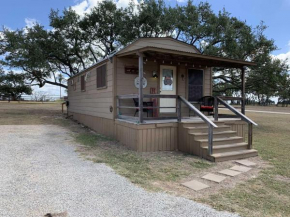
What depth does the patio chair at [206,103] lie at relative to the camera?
7.25 metres

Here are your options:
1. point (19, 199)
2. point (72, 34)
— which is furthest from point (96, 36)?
point (19, 199)

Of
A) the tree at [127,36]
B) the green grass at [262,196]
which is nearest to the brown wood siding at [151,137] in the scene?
the green grass at [262,196]

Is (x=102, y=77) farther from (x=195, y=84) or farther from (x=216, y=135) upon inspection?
(x=216, y=135)

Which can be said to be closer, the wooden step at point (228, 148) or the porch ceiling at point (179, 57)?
the wooden step at point (228, 148)

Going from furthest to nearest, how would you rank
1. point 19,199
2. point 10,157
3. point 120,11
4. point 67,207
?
point 120,11 → point 10,157 → point 19,199 → point 67,207

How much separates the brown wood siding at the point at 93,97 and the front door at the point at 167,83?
168 centimetres

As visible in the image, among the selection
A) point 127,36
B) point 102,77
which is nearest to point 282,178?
point 102,77

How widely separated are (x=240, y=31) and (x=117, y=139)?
9220mm

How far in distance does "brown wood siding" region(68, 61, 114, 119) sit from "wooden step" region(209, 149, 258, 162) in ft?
11.2

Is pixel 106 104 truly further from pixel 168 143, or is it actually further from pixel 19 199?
pixel 19 199

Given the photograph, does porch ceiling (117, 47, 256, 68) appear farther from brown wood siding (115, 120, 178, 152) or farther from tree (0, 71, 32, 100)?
tree (0, 71, 32, 100)

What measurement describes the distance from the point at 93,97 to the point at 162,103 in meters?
2.95

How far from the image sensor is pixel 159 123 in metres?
5.48

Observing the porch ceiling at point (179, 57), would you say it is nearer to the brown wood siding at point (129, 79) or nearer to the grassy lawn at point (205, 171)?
the brown wood siding at point (129, 79)
